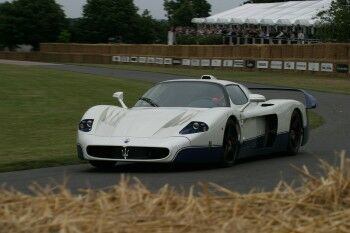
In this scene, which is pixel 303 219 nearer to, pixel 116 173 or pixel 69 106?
pixel 116 173

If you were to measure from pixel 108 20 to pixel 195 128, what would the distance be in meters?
70.9

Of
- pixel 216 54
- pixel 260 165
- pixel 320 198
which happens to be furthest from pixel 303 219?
pixel 216 54

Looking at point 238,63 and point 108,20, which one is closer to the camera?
point 238,63

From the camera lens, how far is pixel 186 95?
12102mm

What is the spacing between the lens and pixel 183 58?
57062 millimetres

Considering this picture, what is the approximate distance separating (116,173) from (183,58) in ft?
153

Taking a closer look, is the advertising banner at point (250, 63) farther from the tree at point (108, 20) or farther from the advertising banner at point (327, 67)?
the tree at point (108, 20)

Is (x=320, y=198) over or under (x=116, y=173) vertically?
over

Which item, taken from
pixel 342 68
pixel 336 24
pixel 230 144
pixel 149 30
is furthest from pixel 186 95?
pixel 149 30

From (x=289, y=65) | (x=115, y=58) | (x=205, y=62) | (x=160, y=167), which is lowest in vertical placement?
(x=115, y=58)

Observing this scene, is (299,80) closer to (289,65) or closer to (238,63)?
(289,65)

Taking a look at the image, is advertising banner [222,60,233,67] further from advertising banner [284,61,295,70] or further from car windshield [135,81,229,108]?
car windshield [135,81,229,108]

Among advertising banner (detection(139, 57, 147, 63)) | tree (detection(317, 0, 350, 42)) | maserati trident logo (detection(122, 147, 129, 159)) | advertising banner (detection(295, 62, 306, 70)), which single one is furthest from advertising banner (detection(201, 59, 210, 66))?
maserati trident logo (detection(122, 147, 129, 159))

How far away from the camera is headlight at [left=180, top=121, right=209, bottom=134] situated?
10773mm
